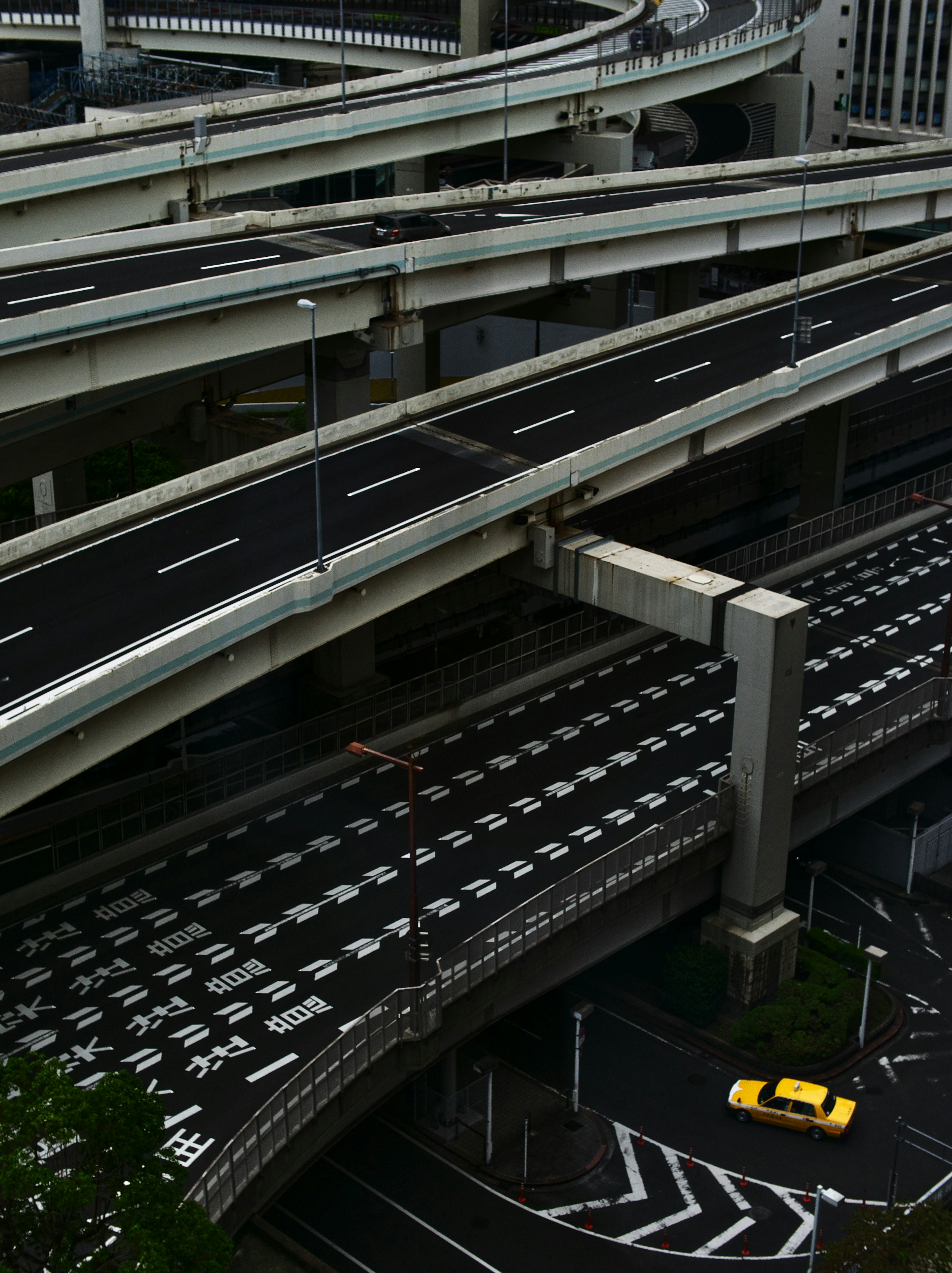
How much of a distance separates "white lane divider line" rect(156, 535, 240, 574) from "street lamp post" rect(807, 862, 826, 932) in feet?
66.2

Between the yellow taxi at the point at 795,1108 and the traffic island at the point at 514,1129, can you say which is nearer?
the traffic island at the point at 514,1129

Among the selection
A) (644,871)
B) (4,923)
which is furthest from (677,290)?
(4,923)

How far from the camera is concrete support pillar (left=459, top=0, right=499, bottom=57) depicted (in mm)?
100312

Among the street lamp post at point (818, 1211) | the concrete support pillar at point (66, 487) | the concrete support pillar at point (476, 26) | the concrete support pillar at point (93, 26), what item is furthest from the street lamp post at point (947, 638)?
the concrete support pillar at point (93, 26)

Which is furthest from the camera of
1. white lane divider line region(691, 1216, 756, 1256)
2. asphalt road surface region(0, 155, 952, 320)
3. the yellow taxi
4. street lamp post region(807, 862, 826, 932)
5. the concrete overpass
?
asphalt road surface region(0, 155, 952, 320)

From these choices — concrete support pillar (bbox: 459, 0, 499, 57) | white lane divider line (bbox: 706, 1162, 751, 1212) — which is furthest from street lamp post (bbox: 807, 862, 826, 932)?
concrete support pillar (bbox: 459, 0, 499, 57)

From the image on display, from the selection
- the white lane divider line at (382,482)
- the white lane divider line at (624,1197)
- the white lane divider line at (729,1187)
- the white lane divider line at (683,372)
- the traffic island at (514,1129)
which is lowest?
the white lane divider line at (729,1187)

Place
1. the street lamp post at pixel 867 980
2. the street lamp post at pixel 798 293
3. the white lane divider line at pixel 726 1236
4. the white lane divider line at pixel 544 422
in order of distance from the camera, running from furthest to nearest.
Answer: the street lamp post at pixel 798 293 < the white lane divider line at pixel 544 422 < the street lamp post at pixel 867 980 < the white lane divider line at pixel 726 1236

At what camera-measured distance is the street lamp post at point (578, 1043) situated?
43219 millimetres

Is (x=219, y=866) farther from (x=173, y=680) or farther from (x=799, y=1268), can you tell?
(x=799, y=1268)

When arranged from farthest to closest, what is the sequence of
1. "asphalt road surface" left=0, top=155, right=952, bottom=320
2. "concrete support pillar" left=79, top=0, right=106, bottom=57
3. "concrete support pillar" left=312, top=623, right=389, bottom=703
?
1. "concrete support pillar" left=79, top=0, right=106, bottom=57
2. "concrete support pillar" left=312, top=623, right=389, bottom=703
3. "asphalt road surface" left=0, top=155, right=952, bottom=320

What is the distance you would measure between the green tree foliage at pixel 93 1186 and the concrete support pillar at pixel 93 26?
9478 centimetres

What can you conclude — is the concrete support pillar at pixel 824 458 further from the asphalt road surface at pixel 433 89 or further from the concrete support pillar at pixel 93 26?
the concrete support pillar at pixel 93 26

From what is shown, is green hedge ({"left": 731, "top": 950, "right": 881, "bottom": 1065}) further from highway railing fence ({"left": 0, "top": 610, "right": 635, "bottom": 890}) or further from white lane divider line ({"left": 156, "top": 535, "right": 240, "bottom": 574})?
white lane divider line ({"left": 156, "top": 535, "right": 240, "bottom": 574})
